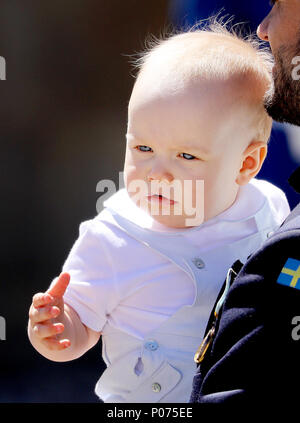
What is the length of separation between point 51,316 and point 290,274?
0.47 meters

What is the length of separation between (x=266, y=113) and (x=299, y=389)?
0.62 meters

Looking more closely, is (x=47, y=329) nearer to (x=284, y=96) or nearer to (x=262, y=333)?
(x=262, y=333)

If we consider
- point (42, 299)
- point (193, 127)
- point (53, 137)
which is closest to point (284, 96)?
point (193, 127)

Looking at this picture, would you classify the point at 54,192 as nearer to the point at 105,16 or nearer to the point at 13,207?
the point at 13,207

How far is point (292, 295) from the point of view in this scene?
95 cm

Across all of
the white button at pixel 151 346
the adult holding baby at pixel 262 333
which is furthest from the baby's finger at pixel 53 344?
the adult holding baby at pixel 262 333

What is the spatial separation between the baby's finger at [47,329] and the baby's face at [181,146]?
12.1 inches

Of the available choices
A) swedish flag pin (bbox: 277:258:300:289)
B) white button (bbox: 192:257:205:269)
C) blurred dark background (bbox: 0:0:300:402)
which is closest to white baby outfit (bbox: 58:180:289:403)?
white button (bbox: 192:257:205:269)

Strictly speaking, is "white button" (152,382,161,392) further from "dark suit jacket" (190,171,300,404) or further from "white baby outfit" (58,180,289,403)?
"dark suit jacket" (190,171,300,404)

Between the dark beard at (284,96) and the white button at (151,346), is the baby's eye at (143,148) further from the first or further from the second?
the white button at (151,346)

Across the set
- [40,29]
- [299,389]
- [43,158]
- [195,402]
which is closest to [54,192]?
[43,158]

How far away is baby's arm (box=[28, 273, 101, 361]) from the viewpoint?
1.19 meters

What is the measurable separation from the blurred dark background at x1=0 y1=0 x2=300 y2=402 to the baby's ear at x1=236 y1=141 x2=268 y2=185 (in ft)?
4.23

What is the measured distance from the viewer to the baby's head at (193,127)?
4.16 feet
